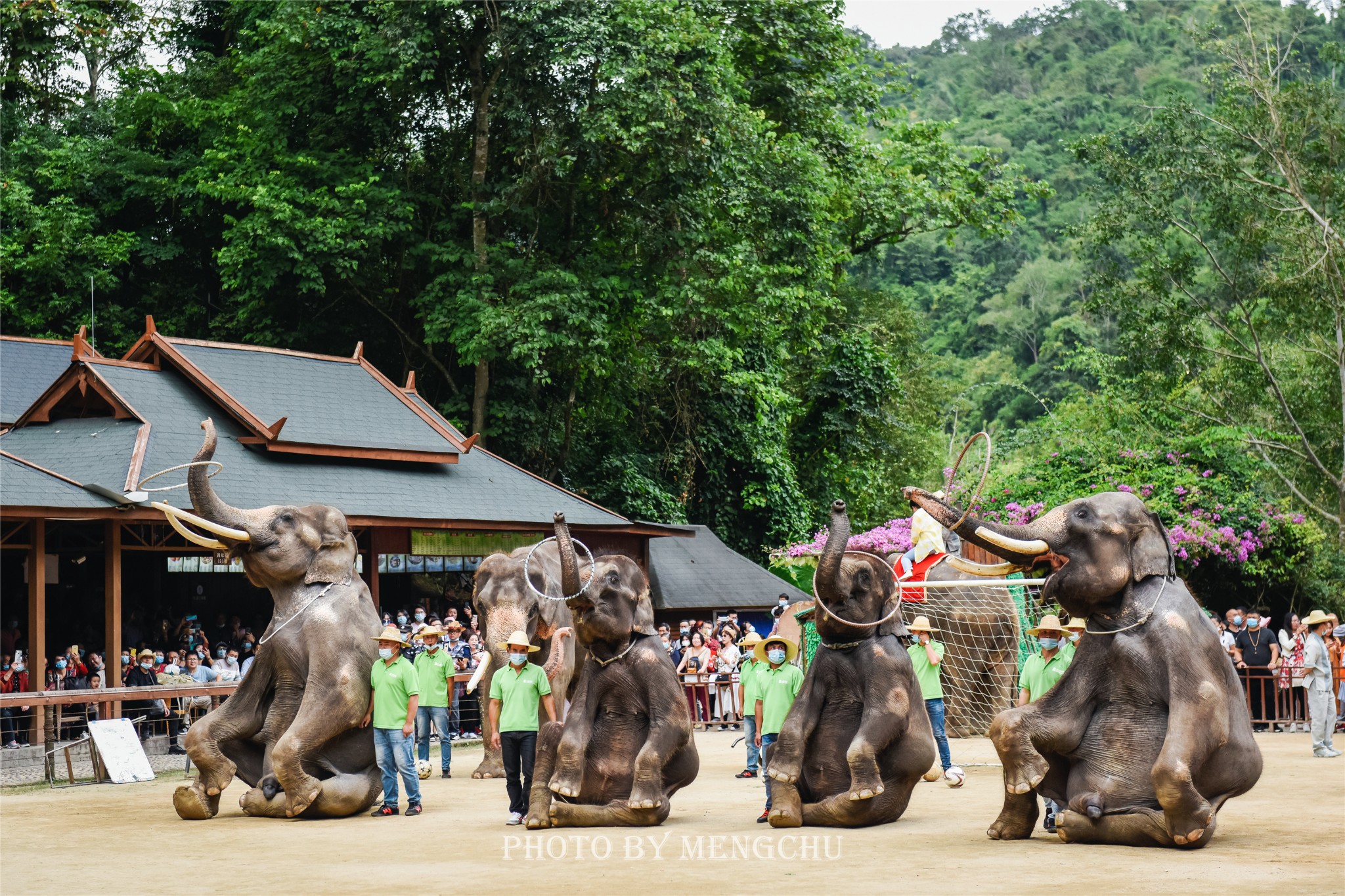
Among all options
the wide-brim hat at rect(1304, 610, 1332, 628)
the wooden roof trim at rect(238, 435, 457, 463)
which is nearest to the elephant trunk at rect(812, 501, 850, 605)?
the wide-brim hat at rect(1304, 610, 1332, 628)

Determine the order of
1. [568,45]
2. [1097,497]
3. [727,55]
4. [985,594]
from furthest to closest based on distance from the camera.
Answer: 1. [727,55]
2. [568,45]
3. [985,594]
4. [1097,497]

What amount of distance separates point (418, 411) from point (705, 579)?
710 cm

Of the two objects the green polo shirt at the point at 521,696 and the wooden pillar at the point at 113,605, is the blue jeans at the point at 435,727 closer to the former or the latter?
the green polo shirt at the point at 521,696

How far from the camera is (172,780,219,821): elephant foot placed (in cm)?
1192

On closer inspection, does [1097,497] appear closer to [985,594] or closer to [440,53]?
[985,594]

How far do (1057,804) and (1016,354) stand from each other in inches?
2176

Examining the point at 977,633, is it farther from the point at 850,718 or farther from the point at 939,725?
the point at 850,718

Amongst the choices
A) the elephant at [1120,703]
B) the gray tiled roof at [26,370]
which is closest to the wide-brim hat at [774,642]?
the elephant at [1120,703]

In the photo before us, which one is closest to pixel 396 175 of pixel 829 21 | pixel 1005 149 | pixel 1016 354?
pixel 829 21

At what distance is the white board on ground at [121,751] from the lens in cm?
1553

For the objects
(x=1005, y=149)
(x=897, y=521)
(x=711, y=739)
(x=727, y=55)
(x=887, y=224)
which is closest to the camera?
(x=711, y=739)

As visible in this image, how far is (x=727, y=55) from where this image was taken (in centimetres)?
2755

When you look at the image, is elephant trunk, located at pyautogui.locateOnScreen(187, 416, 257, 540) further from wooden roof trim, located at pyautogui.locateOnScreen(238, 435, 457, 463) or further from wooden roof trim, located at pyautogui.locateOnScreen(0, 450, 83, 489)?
wooden roof trim, located at pyautogui.locateOnScreen(238, 435, 457, 463)

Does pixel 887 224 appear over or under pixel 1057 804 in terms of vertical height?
over
